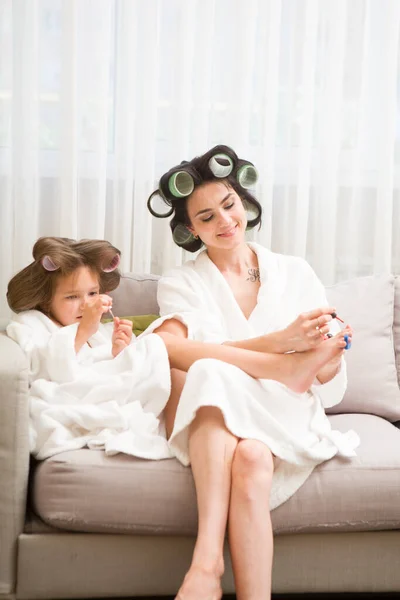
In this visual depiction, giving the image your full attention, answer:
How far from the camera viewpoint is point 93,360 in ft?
7.63

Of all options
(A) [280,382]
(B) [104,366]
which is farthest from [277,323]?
(B) [104,366]

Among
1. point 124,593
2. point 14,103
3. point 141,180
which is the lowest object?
point 124,593

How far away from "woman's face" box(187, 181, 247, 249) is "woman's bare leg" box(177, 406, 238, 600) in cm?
66

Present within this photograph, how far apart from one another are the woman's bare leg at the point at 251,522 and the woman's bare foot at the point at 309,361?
254 millimetres

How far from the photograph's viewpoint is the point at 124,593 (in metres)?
1.96

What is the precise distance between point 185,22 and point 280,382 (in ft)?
4.71

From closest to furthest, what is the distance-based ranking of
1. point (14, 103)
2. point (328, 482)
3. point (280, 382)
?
point (328, 482), point (280, 382), point (14, 103)

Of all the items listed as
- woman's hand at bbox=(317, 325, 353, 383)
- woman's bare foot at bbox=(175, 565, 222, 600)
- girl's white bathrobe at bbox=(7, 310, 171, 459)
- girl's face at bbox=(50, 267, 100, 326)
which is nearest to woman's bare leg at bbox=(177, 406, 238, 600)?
woman's bare foot at bbox=(175, 565, 222, 600)

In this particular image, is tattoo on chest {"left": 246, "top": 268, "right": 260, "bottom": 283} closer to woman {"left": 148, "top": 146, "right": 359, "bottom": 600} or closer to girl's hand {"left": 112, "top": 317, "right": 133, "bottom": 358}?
woman {"left": 148, "top": 146, "right": 359, "bottom": 600}

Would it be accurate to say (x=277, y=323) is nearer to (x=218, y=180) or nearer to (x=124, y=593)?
(x=218, y=180)

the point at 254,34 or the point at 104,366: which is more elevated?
the point at 254,34

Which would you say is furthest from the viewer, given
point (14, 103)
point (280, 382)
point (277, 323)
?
point (14, 103)

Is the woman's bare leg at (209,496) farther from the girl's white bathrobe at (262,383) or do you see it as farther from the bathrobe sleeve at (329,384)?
the bathrobe sleeve at (329,384)

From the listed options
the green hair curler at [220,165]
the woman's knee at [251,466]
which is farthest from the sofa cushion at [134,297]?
the woman's knee at [251,466]
